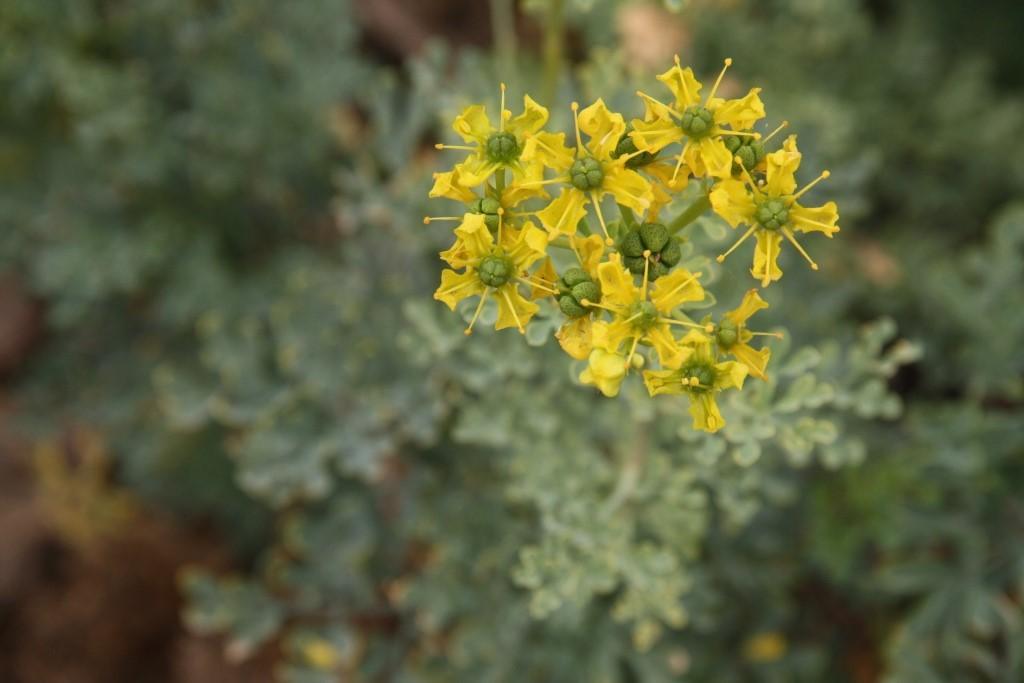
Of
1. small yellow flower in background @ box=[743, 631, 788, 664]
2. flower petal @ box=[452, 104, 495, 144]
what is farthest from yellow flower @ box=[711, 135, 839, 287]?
small yellow flower in background @ box=[743, 631, 788, 664]

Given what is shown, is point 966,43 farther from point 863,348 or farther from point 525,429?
point 525,429

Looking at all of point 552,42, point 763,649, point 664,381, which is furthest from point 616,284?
point 763,649

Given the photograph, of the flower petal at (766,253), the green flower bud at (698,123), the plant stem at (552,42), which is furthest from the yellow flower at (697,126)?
the plant stem at (552,42)

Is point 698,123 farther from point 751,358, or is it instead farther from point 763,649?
point 763,649

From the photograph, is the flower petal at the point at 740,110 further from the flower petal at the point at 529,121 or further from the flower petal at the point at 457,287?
the flower petal at the point at 457,287

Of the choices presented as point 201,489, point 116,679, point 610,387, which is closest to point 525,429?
point 610,387
